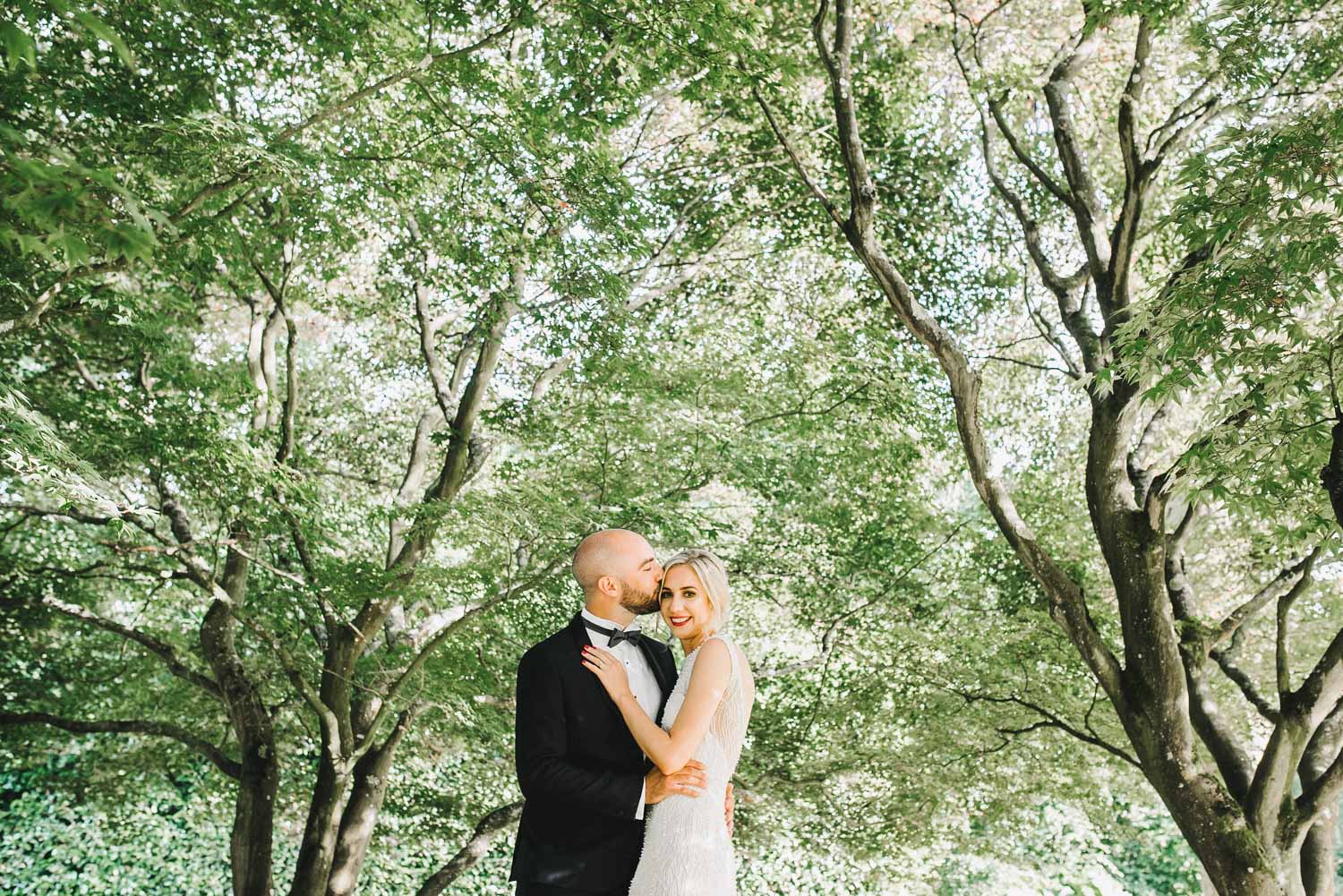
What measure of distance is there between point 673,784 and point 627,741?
0.17 metres

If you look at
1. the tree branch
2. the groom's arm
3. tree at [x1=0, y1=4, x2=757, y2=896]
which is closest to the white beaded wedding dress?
the groom's arm

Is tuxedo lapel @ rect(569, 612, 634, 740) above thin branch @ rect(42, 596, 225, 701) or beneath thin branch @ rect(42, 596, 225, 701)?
beneath

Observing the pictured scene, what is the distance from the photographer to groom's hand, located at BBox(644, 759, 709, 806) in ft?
8.69

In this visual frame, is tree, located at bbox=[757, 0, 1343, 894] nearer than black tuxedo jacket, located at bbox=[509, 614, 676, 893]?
No

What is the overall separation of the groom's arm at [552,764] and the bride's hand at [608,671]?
100 millimetres

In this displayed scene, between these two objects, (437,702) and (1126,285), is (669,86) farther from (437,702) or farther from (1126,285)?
(437,702)

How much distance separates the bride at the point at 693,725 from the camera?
103 inches

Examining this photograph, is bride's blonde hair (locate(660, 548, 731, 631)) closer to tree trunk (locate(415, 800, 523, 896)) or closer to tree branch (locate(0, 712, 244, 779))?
tree trunk (locate(415, 800, 523, 896))

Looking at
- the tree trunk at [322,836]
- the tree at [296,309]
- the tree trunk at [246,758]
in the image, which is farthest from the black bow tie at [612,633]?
the tree trunk at [246,758]

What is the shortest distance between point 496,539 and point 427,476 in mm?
4480

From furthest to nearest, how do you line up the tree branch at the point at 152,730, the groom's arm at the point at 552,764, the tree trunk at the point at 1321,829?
the tree branch at the point at 152,730 → the tree trunk at the point at 1321,829 → the groom's arm at the point at 552,764

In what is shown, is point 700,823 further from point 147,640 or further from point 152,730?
point 152,730

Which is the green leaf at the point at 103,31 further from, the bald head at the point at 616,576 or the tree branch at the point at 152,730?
the tree branch at the point at 152,730

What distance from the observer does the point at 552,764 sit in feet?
8.55
